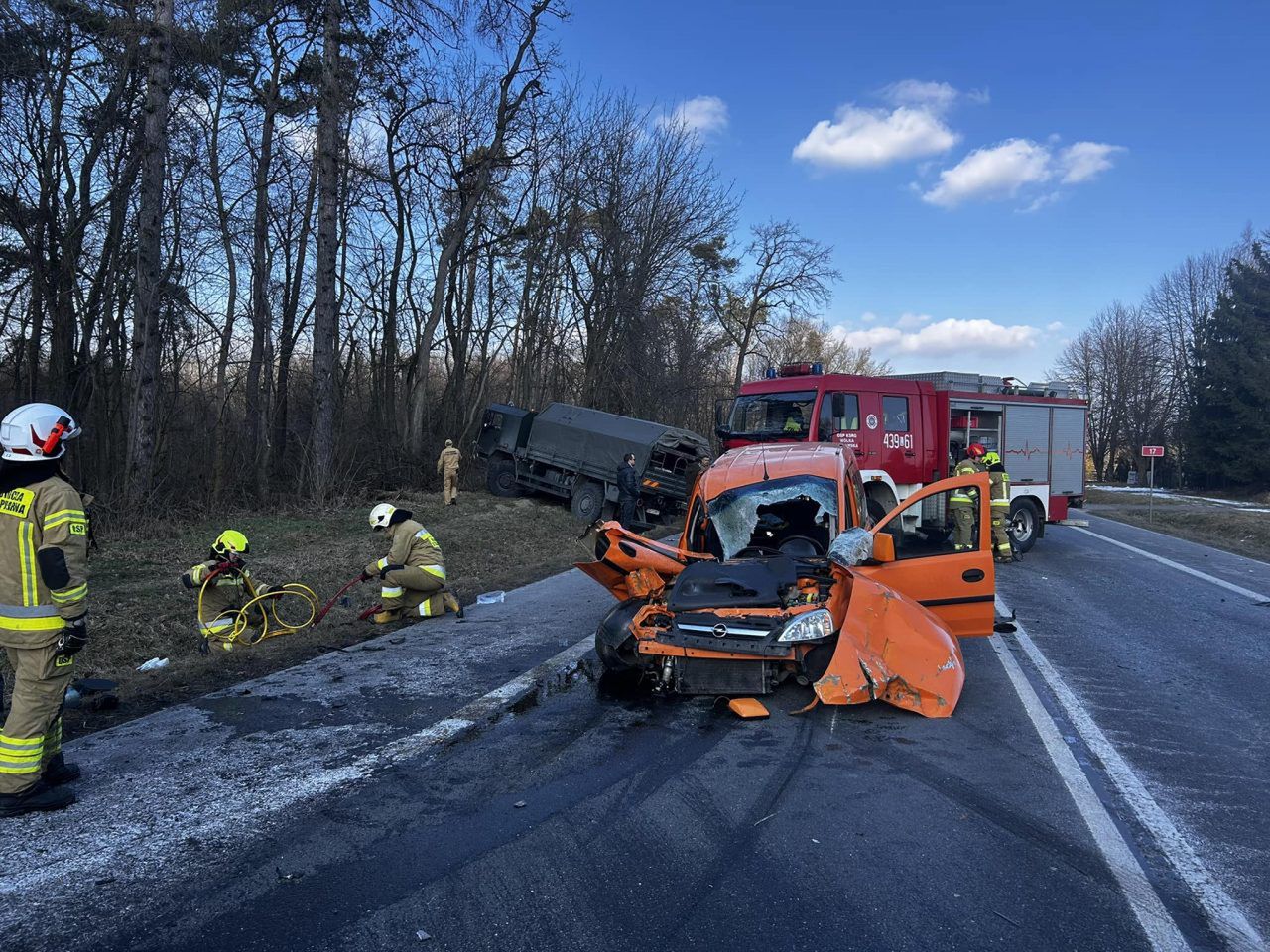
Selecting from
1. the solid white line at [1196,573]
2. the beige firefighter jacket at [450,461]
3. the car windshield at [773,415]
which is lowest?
the solid white line at [1196,573]

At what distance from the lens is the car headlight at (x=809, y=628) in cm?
553

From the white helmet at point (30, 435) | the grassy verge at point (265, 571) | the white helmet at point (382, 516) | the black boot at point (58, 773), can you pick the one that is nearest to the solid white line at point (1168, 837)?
the black boot at point (58, 773)

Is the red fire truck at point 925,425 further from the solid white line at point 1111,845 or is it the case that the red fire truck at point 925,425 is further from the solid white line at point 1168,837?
the solid white line at point 1111,845

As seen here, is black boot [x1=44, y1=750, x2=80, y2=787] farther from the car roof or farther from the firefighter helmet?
the car roof

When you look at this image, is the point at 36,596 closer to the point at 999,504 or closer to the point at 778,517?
the point at 778,517

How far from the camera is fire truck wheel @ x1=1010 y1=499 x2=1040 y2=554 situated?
15.6m

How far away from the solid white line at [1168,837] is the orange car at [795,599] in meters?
0.79

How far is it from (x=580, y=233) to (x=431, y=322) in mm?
6958

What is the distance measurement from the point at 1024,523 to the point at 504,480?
40.2ft

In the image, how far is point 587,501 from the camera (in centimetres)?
2050

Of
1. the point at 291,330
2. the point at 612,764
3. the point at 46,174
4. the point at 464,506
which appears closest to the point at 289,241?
the point at 291,330

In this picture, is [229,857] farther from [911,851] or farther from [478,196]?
[478,196]

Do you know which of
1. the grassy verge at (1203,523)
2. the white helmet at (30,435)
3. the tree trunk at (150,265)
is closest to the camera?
the white helmet at (30,435)

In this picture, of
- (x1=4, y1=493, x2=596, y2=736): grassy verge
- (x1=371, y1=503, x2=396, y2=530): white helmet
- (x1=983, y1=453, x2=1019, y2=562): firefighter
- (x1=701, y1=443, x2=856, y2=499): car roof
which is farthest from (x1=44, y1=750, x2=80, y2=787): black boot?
(x1=983, y1=453, x2=1019, y2=562): firefighter
